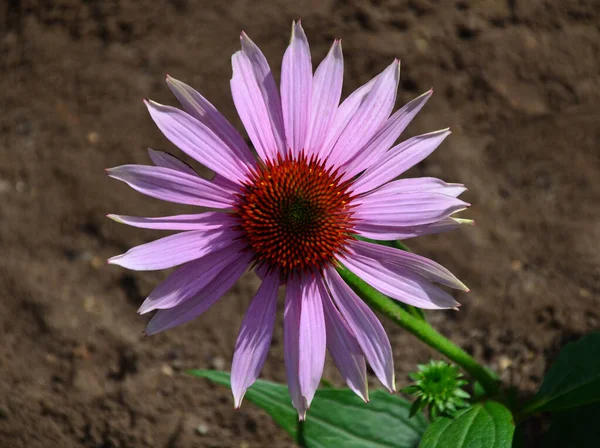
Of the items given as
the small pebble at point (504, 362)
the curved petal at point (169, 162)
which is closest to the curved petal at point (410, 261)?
the curved petal at point (169, 162)

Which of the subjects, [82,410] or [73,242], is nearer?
[82,410]

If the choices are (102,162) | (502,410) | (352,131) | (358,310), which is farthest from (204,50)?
(502,410)

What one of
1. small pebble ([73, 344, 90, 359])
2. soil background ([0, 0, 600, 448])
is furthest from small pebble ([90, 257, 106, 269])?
small pebble ([73, 344, 90, 359])

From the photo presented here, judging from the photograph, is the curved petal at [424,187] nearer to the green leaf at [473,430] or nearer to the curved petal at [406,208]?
the curved petal at [406,208]

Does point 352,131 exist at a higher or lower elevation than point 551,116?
lower

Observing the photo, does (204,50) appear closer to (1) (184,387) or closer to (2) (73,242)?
(2) (73,242)

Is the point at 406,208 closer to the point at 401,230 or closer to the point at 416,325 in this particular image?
the point at 401,230

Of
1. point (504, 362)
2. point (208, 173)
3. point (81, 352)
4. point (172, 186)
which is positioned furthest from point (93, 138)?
point (504, 362)
